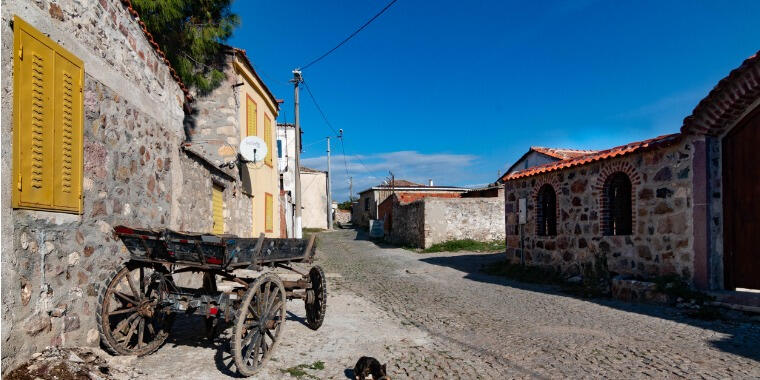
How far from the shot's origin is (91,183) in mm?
A: 4691

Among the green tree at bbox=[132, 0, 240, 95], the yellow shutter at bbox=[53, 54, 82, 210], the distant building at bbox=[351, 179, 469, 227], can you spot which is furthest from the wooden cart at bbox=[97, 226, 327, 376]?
the distant building at bbox=[351, 179, 469, 227]

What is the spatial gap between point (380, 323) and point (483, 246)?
13454mm

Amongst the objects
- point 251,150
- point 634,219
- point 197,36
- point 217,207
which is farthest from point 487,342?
point 197,36

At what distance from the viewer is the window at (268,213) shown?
52.4 feet

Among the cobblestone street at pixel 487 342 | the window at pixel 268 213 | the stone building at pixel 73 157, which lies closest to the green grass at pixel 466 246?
the window at pixel 268 213

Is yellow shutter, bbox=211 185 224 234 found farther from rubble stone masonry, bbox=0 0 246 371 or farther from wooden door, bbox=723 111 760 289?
wooden door, bbox=723 111 760 289

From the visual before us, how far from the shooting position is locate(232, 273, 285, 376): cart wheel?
4004 millimetres

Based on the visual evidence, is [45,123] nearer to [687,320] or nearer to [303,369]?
[303,369]

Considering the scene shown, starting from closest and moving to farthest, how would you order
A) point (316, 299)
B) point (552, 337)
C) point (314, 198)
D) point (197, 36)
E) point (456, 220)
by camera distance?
point (552, 337) < point (316, 299) < point (197, 36) < point (456, 220) < point (314, 198)

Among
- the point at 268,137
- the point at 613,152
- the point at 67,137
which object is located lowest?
the point at 67,137

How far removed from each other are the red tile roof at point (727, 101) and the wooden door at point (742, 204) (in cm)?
21

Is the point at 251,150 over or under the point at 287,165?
under

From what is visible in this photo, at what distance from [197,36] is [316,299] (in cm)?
875

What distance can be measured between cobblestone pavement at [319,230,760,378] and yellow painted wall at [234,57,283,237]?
598 centimetres
